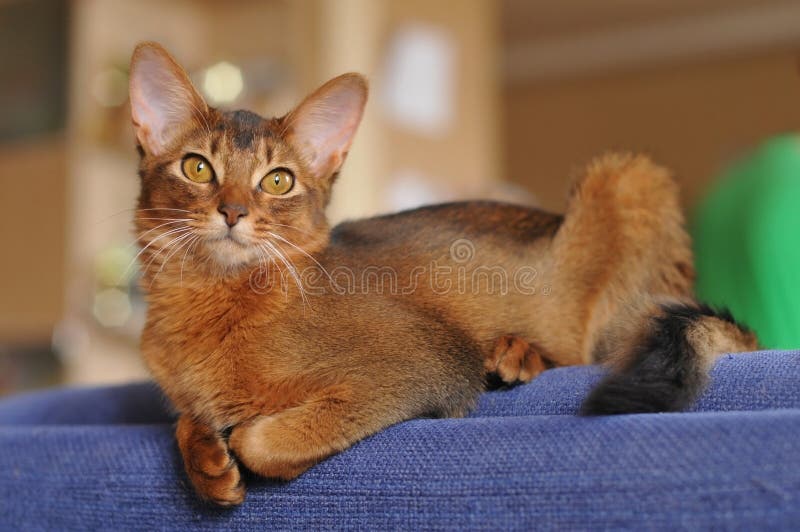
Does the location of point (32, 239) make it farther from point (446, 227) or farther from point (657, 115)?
point (657, 115)

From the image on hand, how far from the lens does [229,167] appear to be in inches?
53.2

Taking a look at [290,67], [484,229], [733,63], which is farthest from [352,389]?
[733,63]

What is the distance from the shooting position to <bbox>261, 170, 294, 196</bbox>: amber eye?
1.39 m

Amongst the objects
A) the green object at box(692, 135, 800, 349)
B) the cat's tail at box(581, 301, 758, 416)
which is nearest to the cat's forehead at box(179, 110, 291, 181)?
the cat's tail at box(581, 301, 758, 416)

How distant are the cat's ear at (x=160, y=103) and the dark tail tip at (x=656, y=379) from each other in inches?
32.2

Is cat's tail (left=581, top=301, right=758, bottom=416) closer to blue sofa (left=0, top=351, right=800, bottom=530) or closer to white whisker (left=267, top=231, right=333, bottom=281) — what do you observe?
blue sofa (left=0, top=351, right=800, bottom=530)

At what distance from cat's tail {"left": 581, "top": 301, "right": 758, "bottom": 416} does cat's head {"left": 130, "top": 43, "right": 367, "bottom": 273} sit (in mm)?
540

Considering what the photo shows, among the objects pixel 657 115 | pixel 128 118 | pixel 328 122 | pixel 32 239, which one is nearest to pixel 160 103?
pixel 328 122

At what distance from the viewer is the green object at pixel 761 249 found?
1.85 metres

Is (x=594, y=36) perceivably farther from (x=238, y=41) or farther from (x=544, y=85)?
(x=238, y=41)

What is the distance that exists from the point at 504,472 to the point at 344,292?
484mm

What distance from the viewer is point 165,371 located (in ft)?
4.39

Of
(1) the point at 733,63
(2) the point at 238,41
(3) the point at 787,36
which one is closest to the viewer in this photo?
(2) the point at 238,41

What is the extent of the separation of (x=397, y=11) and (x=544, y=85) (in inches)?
158
